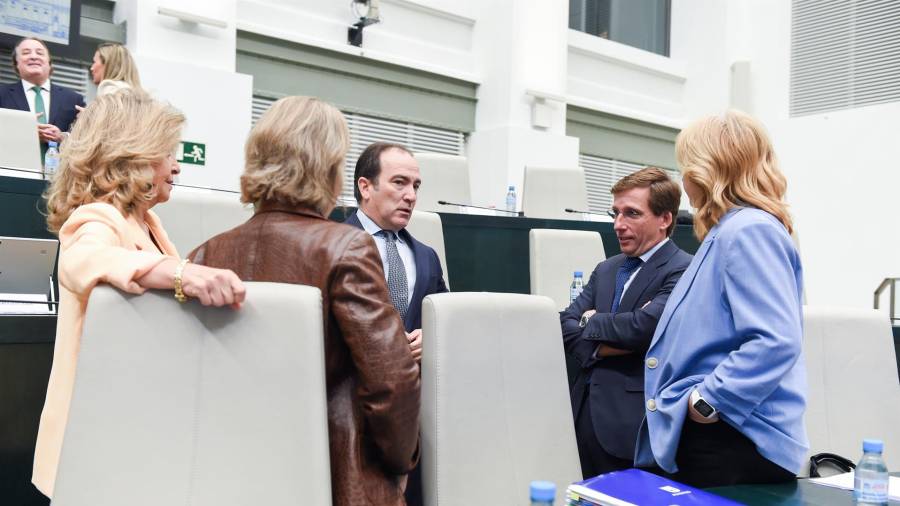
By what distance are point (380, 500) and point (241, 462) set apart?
10.0 inches

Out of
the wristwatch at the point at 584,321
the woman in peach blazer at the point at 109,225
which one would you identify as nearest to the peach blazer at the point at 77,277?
the woman in peach blazer at the point at 109,225

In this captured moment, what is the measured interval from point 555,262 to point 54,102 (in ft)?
10.0

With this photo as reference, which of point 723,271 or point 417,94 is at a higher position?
point 417,94

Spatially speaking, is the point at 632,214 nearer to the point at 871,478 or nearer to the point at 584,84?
the point at 871,478

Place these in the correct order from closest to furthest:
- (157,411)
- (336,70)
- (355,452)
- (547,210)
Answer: (157,411)
(355,452)
(547,210)
(336,70)

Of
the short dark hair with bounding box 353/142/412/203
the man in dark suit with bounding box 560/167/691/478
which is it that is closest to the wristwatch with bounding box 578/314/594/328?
the man in dark suit with bounding box 560/167/691/478

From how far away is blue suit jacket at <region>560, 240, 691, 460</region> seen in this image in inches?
85.9

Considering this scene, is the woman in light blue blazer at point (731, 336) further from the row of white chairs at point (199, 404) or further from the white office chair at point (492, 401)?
the row of white chairs at point (199, 404)

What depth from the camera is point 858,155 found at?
812 cm

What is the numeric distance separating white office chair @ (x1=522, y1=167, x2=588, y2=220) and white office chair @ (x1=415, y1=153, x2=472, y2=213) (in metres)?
0.52

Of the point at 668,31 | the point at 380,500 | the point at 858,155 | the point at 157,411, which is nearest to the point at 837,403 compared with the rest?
the point at 380,500

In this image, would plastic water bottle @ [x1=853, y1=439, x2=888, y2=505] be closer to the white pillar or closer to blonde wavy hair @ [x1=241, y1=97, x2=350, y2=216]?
blonde wavy hair @ [x1=241, y1=97, x2=350, y2=216]

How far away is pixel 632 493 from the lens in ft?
4.32

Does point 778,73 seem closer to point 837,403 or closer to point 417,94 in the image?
point 417,94
